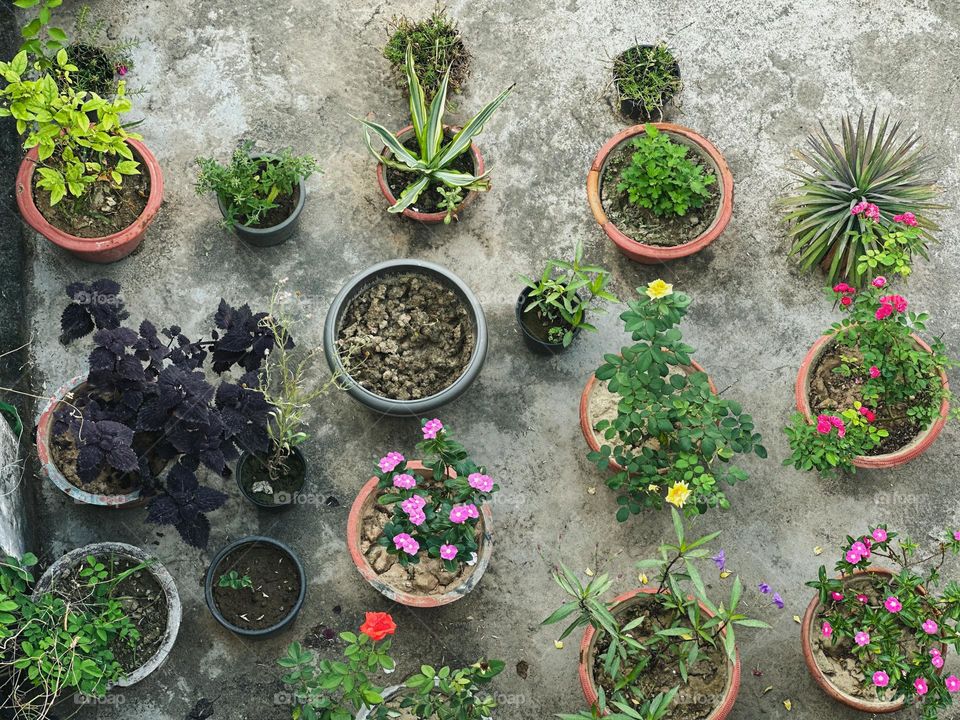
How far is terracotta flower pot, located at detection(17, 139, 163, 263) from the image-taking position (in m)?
5.08

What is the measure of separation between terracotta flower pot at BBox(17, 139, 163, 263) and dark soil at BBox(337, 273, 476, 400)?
116 cm

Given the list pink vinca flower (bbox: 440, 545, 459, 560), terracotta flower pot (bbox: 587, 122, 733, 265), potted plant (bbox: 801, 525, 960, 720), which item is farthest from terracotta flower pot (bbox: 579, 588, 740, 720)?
terracotta flower pot (bbox: 587, 122, 733, 265)

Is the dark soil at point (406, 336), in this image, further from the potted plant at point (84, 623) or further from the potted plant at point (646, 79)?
the potted plant at point (646, 79)

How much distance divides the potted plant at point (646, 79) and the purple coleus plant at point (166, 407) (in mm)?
2418

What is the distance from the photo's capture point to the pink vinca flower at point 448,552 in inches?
177

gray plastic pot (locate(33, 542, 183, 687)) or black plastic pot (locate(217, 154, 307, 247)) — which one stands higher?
black plastic pot (locate(217, 154, 307, 247))

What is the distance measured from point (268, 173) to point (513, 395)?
→ 5.61 feet

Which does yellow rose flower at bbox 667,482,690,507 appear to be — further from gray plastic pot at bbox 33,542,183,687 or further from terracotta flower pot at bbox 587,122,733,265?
gray plastic pot at bbox 33,542,183,687

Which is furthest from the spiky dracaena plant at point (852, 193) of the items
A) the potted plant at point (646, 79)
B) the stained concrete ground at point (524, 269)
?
the potted plant at point (646, 79)

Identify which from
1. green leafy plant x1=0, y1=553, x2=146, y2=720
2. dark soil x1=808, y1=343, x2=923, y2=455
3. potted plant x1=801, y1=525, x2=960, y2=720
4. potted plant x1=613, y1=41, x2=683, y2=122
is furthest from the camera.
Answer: potted plant x1=613, y1=41, x2=683, y2=122

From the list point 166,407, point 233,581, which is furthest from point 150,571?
point 166,407

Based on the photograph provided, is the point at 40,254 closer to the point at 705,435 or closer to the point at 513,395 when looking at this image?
the point at 513,395

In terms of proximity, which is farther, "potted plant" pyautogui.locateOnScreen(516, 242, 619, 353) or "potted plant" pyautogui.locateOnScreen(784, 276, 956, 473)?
"potted plant" pyautogui.locateOnScreen(516, 242, 619, 353)

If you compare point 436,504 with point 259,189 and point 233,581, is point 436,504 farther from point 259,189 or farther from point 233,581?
point 259,189
